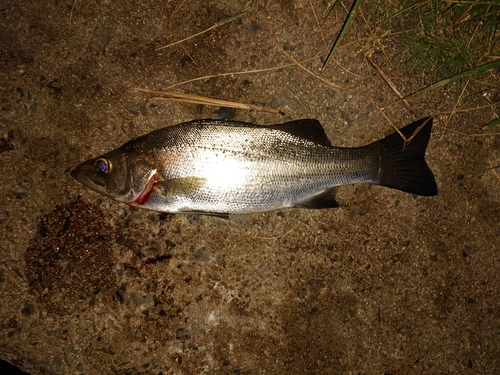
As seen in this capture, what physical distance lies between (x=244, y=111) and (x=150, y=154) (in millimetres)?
976

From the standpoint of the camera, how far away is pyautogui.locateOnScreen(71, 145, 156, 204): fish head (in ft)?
8.77

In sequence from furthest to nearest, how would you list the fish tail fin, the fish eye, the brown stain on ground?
the fish tail fin < the brown stain on ground < the fish eye

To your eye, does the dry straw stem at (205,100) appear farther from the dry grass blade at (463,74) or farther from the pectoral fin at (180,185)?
the dry grass blade at (463,74)

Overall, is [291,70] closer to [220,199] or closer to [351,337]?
[220,199]

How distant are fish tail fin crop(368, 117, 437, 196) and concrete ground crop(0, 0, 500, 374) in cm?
32

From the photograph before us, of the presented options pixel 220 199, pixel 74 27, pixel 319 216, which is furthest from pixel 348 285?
pixel 74 27

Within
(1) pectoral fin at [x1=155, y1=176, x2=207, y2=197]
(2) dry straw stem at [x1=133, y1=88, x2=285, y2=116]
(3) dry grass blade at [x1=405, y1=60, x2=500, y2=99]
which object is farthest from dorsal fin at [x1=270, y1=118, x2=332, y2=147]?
(3) dry grass blade at [x1=405, y1=60, x2=500, y2=99]

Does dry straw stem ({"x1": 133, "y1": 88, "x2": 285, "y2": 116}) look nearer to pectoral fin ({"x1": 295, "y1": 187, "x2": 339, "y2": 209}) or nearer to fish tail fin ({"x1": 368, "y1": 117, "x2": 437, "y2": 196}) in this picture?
pectoral fin ({"x1": 295, "y1": 187, "x2": 339, "y2": 209})

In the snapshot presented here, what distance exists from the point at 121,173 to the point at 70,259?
3.03 feet

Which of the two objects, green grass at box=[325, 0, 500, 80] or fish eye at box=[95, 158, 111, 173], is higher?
green grass at box=[325, 0, 500, 80]

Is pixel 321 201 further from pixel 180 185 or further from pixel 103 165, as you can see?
pixel 103 165

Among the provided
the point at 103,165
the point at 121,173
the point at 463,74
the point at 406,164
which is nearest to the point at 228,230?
the point at 121,173

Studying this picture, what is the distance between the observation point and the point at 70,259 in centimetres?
290

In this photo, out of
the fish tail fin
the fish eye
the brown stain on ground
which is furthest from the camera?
the fish tail fin
